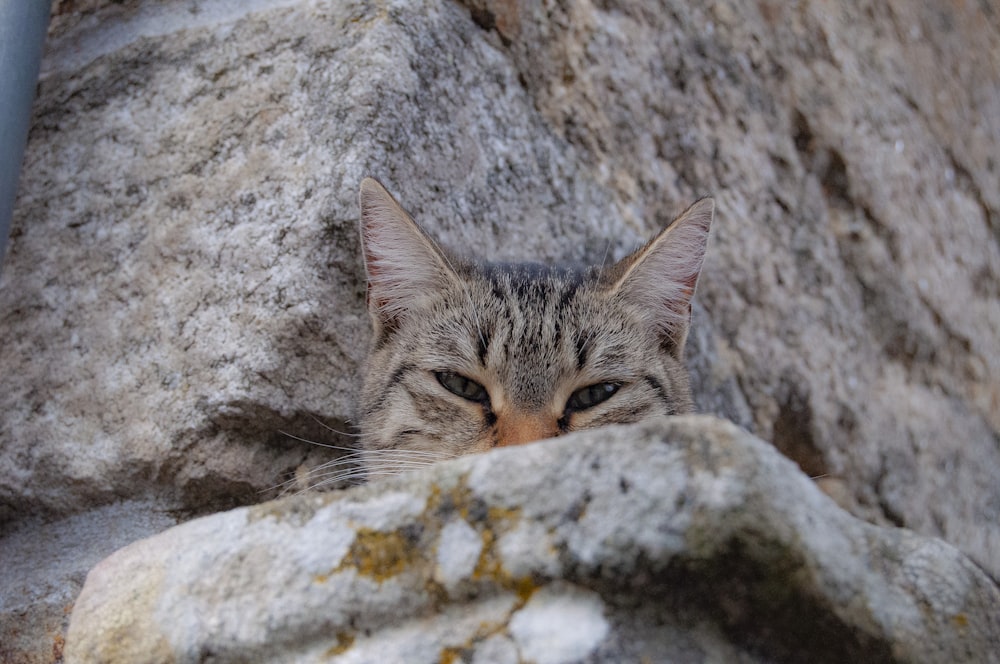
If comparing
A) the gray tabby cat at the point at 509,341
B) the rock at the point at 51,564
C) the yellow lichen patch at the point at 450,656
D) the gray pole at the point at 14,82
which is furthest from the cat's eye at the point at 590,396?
the gray pole at the point at 14,82

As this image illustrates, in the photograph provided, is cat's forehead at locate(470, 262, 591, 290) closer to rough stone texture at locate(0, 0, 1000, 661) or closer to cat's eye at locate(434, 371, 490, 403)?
rough stone texture at locate(0, 0, 1000, 661)

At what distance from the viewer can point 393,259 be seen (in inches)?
100

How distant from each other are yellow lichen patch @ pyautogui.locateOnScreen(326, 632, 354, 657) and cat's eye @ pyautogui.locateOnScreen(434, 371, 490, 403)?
1.12m

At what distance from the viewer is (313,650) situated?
1.48 m

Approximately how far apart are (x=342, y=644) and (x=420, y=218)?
1.35 m

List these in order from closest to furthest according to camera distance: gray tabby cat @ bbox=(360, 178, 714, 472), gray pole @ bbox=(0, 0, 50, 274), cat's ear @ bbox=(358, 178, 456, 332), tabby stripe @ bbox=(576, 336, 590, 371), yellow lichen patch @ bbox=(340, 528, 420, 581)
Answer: yellow lichen patch @ bbox=(340, 528, 420, 581) → gray pole @ bbox=(0, 0, 50, 274) → cat's ear @ bbox=(358, 178, 456, 332) → gray tabby cat @ bbox=(360, 178, 714, 472) → tabby stripe @ bbox=(576, 336, 590, 371)

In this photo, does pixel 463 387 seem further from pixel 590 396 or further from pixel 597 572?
pixel 597 572

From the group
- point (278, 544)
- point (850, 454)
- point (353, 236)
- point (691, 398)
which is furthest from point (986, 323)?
point (278, 544)

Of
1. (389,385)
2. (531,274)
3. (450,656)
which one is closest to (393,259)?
(389,385)

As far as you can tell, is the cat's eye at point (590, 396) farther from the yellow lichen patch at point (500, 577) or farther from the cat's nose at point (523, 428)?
the yellow lichen patch at point (500, 577)

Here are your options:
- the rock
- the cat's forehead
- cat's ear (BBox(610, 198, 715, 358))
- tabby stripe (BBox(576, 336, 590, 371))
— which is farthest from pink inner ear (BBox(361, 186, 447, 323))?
the rock

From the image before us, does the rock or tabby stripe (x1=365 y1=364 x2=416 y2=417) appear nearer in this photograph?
the rock

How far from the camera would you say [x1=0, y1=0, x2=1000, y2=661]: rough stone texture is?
2.28 m

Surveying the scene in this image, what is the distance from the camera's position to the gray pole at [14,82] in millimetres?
2229
